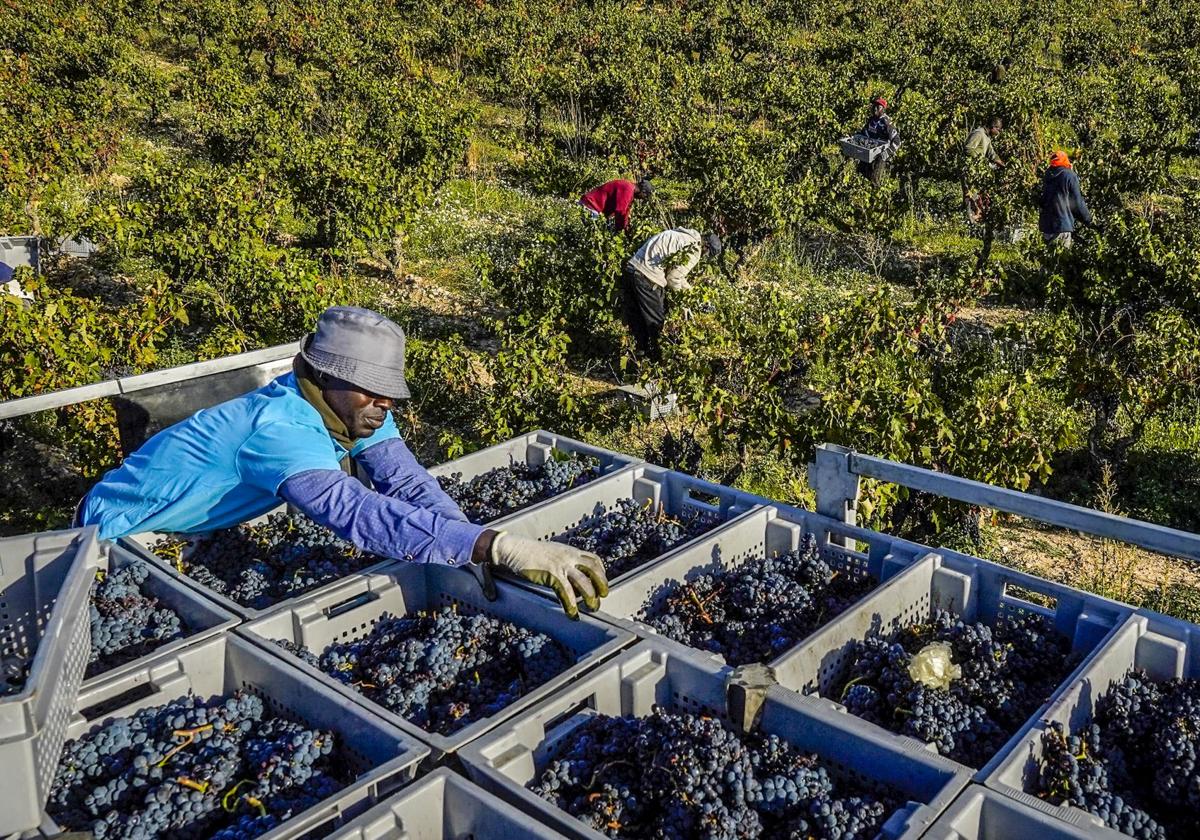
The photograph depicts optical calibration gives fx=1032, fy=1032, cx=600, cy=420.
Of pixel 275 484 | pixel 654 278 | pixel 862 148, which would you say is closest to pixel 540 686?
pixel 275 484

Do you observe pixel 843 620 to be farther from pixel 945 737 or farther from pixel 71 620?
pixel 71 620

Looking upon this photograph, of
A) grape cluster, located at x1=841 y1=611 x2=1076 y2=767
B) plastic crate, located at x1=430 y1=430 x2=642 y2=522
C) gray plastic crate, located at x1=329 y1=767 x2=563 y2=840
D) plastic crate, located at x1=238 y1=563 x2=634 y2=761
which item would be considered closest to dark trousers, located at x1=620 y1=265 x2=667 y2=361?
plastic crate, located at x1=430 y1=430 x2=642 y2=522

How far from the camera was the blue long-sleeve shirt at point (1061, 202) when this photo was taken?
30.6 ft

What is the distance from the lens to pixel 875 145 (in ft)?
40.6

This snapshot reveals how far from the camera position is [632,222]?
28.7ft

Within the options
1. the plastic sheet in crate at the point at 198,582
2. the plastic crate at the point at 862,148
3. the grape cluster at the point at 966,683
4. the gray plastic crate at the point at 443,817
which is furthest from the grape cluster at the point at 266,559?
the plastic crate at the point at 862,148

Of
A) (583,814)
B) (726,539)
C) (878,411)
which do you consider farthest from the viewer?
(878,411)

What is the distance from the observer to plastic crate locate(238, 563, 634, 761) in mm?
2344

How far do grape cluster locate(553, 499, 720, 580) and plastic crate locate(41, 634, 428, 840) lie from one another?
1010mm

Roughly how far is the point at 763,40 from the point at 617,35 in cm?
348

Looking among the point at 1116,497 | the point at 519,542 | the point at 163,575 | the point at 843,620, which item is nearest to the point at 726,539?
the point at 843,620

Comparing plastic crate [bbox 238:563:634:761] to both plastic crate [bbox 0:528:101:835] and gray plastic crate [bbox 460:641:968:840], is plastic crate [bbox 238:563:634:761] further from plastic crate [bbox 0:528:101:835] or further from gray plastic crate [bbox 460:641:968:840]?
plastic crate [bbox 0:528:101:835]

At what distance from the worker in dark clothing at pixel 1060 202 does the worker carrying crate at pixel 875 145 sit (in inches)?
111

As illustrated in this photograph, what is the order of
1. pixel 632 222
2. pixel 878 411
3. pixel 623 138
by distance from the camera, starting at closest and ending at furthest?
pixel 878 411 < pixel 632 222 < pixel 623 138
